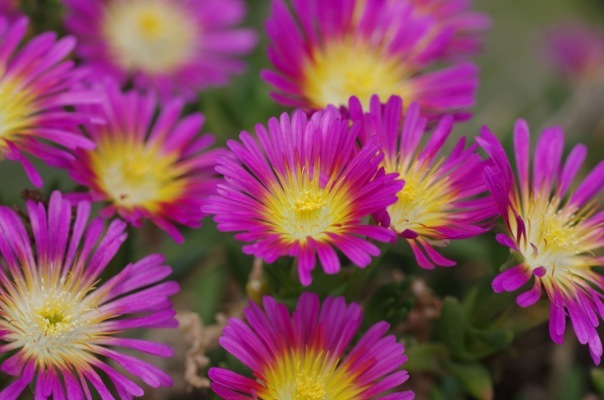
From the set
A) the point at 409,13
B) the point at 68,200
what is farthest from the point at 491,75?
the point at 68,200

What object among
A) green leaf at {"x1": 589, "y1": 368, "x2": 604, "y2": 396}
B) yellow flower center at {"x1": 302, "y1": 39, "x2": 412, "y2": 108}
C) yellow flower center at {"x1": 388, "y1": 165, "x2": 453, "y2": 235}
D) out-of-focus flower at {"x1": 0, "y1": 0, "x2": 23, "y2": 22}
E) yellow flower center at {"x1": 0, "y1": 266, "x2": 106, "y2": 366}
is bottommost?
yellow flower center at {"x1": 0, "y1": 266, "x2": 106, "y2": 366}

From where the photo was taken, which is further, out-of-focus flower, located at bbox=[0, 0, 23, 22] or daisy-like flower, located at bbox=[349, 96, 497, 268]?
out-of-focus flower, located at bbox=[0, 0, 23, 22]

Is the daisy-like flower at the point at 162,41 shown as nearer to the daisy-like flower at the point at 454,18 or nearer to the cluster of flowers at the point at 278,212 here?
the cluster of flowers at the point at 278,212

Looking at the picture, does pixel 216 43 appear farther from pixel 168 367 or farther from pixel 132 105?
pixel 168 367

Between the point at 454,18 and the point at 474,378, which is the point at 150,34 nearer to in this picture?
the point at 454,18

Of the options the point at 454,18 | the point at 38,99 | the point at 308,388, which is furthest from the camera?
the point at 454,18

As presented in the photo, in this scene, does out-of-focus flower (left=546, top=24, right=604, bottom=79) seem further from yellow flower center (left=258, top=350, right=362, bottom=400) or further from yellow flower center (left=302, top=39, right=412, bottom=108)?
yellow flower center (left=258, top=350, right=362, bottom=400)

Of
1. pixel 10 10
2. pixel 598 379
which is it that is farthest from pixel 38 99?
pixel 598 379

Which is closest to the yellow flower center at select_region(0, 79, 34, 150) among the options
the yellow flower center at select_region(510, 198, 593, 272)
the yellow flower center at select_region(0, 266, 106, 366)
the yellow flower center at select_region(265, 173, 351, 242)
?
the yellow flower center at select_region(0, 266, 106, 366)
